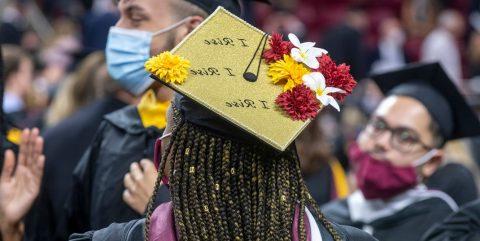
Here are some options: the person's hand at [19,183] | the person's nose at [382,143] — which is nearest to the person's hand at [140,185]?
the person's hand at [19,183]

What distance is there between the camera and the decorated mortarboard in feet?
9.74

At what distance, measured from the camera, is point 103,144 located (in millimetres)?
4422

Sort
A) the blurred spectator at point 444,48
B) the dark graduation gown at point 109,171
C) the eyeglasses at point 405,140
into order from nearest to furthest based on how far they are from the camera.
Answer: the dark graduation gown at point 109,171 → the eyeglasses at point 405,140 → the blurred spectator at point 444,48

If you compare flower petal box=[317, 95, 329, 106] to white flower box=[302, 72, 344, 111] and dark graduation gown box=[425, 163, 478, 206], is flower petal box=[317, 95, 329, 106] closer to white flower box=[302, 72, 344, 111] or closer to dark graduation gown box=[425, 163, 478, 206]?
white flower box=[302, 72, 344, 111]

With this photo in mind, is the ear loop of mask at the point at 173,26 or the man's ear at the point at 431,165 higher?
the ear loop of mask at the point at 173,26

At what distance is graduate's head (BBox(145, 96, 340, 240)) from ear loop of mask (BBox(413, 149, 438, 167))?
7.23 ft

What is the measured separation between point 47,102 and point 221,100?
7.87 metres

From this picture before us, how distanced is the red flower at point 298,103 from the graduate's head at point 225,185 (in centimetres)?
12

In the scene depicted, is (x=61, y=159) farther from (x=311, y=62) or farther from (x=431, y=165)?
(x=311, y=62)

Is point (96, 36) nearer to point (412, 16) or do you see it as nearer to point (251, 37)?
point (412, 16)

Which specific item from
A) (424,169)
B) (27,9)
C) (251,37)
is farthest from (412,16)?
(251,37)

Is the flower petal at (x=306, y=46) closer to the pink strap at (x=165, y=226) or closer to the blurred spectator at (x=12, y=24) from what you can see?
the pink strap at (x=165, y=226)

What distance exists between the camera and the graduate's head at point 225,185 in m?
2.97

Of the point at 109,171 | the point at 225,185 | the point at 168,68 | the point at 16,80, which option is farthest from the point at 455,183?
the point at 16,80
